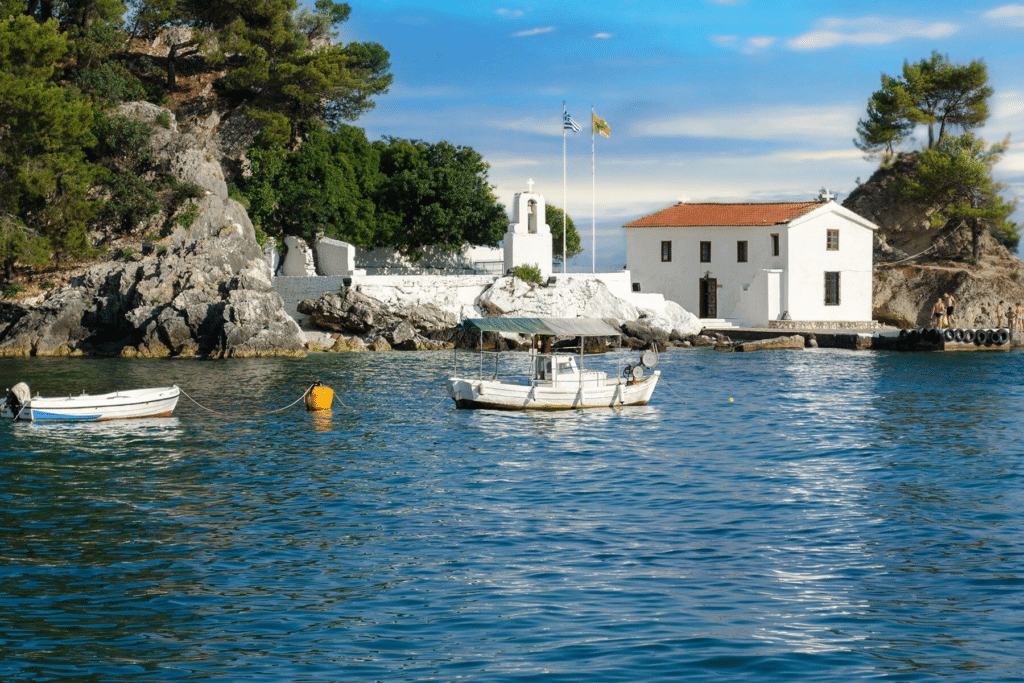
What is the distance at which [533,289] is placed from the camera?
212 ft

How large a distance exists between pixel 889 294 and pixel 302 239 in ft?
142

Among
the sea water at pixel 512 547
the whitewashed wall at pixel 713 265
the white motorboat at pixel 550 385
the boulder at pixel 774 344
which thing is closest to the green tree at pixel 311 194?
the whitewashed wall at pixel 713 265

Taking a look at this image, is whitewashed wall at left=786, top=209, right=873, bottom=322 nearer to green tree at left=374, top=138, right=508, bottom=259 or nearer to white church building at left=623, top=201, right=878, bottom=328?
white church building at left=623, top=201, right=878, bottom=328

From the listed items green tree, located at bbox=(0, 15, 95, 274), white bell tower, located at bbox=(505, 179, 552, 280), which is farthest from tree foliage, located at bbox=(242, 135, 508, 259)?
green tree, located at bbox=(0, 15, 95, 274)

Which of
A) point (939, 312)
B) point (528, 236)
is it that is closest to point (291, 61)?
point (528, 236)

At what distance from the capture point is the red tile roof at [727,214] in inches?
2697

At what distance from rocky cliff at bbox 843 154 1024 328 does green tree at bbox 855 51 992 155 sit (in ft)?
10.1

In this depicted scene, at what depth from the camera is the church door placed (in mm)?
69312

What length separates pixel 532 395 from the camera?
32.4m

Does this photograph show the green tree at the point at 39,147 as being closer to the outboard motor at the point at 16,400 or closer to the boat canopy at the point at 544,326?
the outboard motor at the point at 16,400

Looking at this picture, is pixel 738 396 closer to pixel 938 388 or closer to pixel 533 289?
pixel 938 388

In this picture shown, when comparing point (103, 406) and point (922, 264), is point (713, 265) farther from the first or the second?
point (103, 406)

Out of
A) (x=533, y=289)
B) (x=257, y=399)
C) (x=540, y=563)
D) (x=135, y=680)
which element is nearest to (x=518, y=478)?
(x=540, y=563)

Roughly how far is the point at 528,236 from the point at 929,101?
35.7 metres
